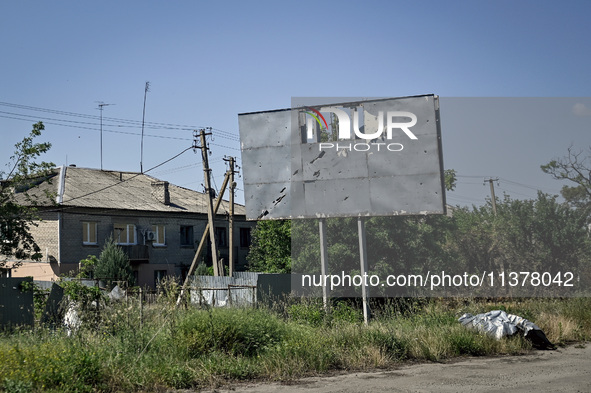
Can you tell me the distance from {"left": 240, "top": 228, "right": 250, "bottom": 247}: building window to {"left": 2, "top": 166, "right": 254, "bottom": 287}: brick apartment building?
0.58 metres

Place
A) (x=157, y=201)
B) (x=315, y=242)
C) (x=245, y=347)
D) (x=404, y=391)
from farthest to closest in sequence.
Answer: (x=157, y=201) < (x=315, y=242) < (x=245, y=347) < (x=404, y=391)

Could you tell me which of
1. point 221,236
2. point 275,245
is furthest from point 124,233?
point 275,245

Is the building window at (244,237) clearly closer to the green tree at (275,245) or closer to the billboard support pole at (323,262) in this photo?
the green tree at (275,245)

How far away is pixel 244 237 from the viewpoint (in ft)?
147

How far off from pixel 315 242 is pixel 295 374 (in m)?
14.3

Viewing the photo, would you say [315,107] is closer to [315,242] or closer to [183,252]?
[315,242]

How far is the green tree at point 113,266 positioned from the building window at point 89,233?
2.33 meters

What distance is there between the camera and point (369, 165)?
13.6 m

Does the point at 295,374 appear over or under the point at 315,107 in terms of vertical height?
under

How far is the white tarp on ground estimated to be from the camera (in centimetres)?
1147

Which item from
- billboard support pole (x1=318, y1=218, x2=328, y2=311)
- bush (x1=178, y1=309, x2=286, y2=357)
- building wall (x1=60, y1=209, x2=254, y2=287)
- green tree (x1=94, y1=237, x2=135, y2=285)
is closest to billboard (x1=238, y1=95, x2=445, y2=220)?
billboard support pole (x1=318, y1=218, x2=328, y2=311)

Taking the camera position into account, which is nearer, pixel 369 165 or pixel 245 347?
pixel 245 347

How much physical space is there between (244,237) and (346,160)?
104 ft

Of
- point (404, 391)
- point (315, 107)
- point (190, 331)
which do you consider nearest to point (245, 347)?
point (190, 331)
